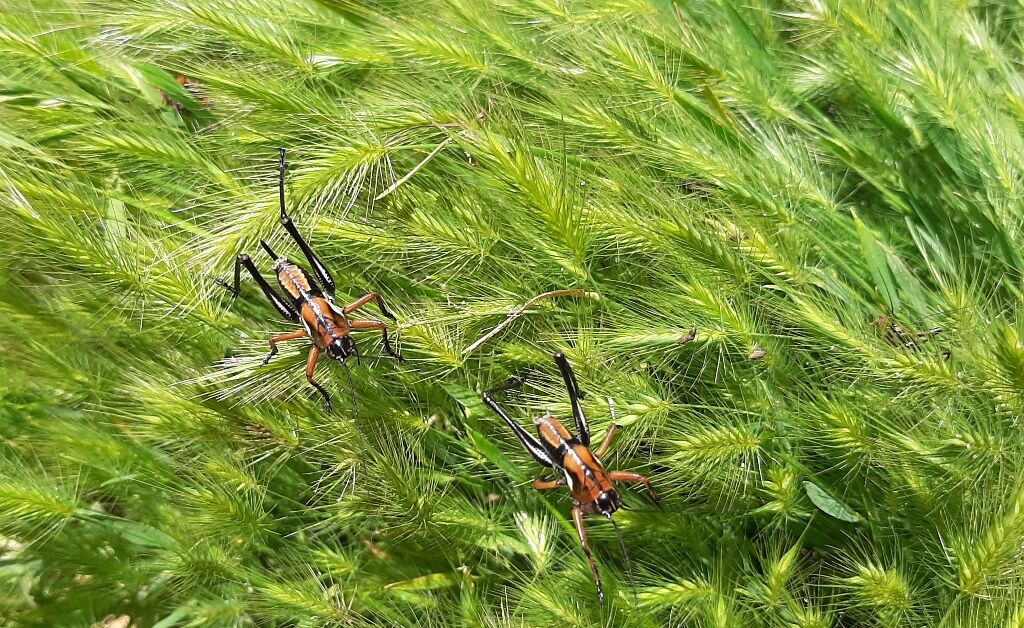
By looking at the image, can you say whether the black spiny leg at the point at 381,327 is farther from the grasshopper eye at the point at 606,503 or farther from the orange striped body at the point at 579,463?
the grasshopper eye at the point at 606,503

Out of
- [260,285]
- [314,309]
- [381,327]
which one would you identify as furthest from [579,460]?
[260,285]

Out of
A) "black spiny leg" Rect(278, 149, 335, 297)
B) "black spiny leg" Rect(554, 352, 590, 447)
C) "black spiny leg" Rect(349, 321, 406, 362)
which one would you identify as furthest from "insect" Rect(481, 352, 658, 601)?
"black spiny leg" Rect(278, 149, 335, 297)

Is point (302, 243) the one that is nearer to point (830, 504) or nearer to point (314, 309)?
point (314, 309)

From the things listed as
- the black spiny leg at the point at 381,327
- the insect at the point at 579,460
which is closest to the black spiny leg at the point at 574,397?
the insect at the point at 579,460

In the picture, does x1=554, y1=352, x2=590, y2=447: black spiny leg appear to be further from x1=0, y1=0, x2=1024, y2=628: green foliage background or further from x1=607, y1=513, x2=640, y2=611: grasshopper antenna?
x1=607, y1=513, x2=640, y2=611: grasshopper antenna

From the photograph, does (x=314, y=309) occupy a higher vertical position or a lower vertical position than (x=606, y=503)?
higher
